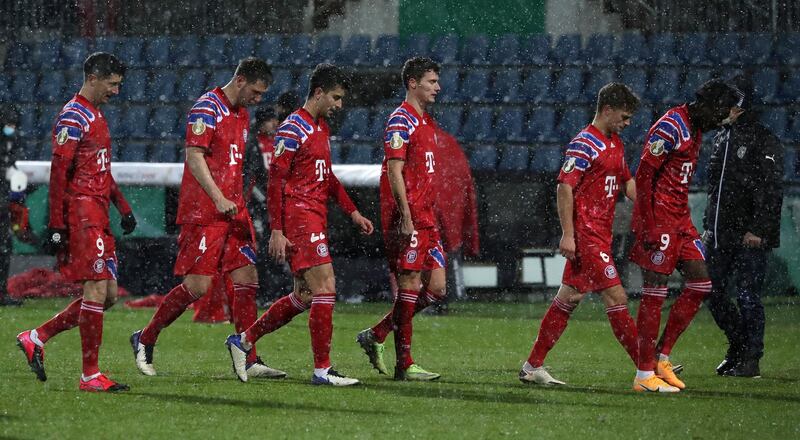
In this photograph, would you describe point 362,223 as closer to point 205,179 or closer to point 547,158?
point 205,179

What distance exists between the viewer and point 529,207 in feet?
49.8

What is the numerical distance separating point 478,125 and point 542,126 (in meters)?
0.93

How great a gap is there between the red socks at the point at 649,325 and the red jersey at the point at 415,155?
4.30ft

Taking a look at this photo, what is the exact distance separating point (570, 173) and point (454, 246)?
6234 mm

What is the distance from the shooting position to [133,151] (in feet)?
64.8

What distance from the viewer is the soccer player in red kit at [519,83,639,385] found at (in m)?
7.43

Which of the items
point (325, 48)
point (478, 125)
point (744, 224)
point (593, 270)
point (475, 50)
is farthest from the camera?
point (325, 48)

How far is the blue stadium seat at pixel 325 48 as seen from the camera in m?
20.4

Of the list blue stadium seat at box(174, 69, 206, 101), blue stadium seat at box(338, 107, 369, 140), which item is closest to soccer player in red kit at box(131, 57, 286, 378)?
blue stadium seat at box(338, 107, 369, 140)

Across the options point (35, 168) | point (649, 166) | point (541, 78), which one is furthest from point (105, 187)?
point (541, 78)

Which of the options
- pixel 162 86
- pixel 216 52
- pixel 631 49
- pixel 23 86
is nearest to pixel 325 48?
pixel 216 52

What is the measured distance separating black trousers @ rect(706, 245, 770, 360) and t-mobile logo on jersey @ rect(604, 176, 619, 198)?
4.84 ft

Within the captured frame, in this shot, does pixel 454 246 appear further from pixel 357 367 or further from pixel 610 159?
pixel 610 159

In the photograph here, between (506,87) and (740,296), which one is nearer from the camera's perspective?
(740,296)
